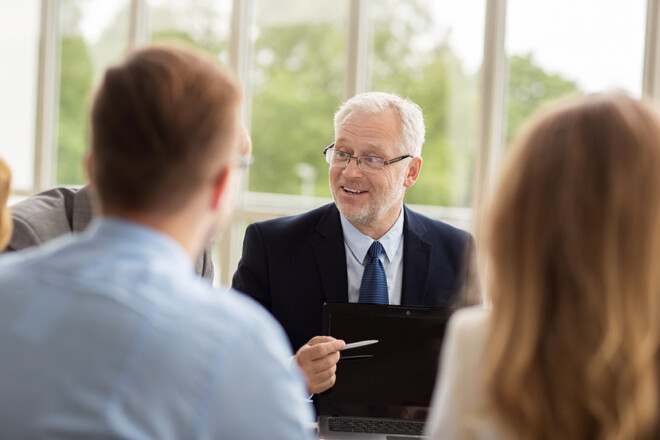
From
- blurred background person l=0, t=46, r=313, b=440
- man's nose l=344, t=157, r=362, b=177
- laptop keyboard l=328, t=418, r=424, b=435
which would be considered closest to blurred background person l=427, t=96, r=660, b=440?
blurred background person l=0, t=46, r=313, b=440

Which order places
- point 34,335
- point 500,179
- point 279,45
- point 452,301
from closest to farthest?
→ point 34,335
point 500,179
point 452,301
point 279,45

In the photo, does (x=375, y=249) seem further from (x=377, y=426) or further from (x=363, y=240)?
(x=377, y=426)

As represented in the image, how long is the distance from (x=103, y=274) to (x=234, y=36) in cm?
447

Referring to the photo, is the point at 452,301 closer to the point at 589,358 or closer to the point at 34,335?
the point at 589,358

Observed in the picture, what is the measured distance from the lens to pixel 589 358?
3.31 ft

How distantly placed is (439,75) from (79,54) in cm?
282

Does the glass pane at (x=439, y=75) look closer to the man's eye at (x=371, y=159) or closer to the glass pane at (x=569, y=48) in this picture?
the glass pane at (x=569, y=48)

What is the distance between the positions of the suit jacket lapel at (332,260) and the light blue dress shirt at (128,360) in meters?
1.54

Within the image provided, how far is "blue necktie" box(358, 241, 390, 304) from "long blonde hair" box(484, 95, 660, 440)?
144 cm

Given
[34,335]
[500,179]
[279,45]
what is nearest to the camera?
[34,335]

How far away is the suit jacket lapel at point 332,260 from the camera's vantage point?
2.50 m

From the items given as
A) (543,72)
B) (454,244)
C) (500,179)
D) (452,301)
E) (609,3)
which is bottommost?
(452,301)

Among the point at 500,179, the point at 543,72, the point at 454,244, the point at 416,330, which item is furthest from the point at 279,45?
the point at 500,179

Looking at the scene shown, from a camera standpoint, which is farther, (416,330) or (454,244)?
(454,244)
